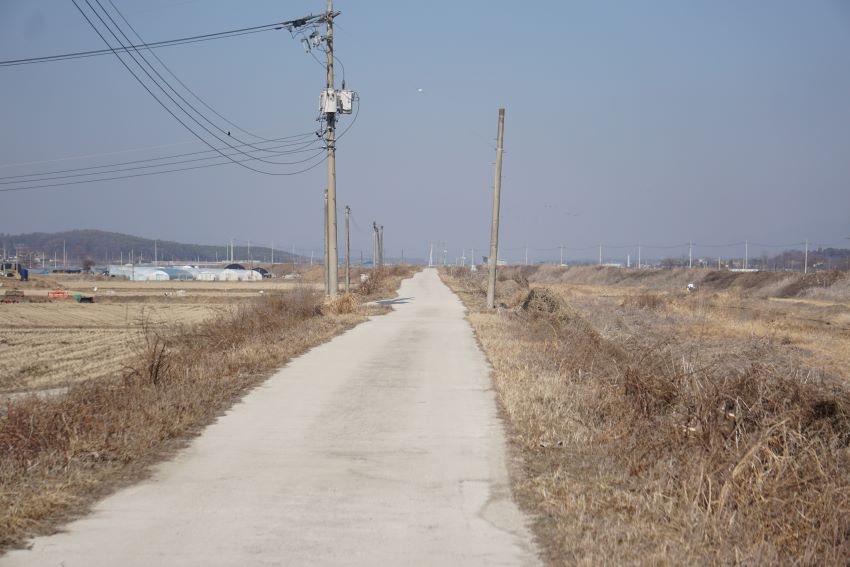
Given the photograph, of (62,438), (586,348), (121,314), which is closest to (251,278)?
(121,314)

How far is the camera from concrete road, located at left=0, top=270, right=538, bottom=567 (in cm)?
488

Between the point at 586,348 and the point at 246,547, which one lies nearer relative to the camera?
the point at 246,547

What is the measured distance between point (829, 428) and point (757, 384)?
2.58ft

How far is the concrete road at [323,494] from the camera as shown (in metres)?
4.88

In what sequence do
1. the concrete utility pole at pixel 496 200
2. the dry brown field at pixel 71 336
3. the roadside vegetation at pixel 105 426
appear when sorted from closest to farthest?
1. the roadside vegetation at pixel 105 426
2. the dry brown field at pixel 71 336
3. the concrete utility pole at pixel 496 200

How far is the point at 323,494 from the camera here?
6.11 meters

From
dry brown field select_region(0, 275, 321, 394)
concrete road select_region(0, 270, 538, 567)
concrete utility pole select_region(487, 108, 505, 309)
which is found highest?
concrete utility pole select_region(487, 108, 505, 309)

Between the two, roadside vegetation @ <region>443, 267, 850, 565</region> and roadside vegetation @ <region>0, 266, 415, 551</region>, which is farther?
roadside vegetation @ <region>0, 266, 415, 551</region>

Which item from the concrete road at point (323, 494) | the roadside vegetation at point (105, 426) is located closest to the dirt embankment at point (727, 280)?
the roadside vegetation at point (105, 426)

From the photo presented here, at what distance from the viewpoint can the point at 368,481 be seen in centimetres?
652

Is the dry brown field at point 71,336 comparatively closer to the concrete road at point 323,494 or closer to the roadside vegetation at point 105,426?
the roadside vegetation at point 105,426

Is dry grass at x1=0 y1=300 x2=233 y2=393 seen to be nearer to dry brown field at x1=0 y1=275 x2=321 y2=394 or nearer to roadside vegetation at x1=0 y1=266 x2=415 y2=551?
dry brown field at x1=0 y1=275 x2=321 y2=394

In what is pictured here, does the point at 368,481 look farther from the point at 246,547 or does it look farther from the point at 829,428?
the point at 829,428

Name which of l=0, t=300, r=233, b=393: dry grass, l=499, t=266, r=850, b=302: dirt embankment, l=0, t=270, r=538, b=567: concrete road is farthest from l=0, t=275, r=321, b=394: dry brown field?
l=499, t=266, r=850, b=302: dirt embankment
